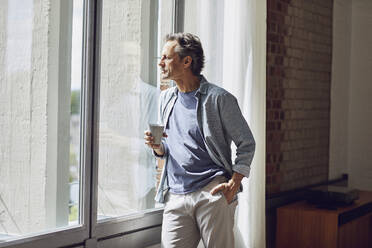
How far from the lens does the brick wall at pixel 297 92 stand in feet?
14.6

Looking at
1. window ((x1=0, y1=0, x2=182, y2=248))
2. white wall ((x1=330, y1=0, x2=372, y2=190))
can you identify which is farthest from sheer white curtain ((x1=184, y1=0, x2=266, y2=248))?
white wall ((x1=330, y1=0, x2=372, y2=190))

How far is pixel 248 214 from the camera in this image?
12.5 feet

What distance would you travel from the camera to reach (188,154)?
2943mm

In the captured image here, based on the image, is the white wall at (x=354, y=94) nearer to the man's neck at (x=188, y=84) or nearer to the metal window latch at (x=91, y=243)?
the man's neck at (x=188, y=84)

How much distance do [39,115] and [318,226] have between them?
2.31 m

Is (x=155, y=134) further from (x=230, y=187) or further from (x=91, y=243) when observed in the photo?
(x=91, y=243)

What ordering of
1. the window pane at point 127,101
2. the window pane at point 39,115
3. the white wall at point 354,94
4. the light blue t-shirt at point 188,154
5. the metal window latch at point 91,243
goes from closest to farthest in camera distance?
1. the window pane at point 39,115
2. the light blue t-shirt at point 188,154
3. the metal window latch at point 91,243
4. the window pane at point 127,101
5. the white wall at point 354,94

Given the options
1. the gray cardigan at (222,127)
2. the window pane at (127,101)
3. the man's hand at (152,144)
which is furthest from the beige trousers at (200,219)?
the window pane at (127,101)

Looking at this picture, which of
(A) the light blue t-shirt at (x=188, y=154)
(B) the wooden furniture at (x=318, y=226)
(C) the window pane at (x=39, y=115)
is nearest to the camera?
(C) the window pane at (x=39, y=115)

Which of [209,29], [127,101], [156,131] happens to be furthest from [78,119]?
[209,29]

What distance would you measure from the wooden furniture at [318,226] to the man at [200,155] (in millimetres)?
1409

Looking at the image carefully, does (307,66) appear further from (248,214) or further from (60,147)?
(60,147)

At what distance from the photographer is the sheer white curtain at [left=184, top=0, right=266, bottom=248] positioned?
3.65 m

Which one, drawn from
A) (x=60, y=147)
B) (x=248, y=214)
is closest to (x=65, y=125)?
(x=60, y=147)
